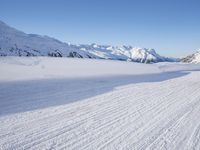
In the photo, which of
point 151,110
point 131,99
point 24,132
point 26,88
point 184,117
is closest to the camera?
point 24,132

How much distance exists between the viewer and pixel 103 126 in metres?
8.30

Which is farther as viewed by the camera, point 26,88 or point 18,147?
point 26,88

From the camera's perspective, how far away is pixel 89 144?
675 cm

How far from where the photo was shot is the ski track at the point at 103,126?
6820 millimetres

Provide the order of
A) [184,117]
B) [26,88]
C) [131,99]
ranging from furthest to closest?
[26,88] < [131,99] < [184,117]

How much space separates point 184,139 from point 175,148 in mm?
831

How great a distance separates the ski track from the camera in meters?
6.82

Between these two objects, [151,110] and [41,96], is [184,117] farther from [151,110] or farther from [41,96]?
[41,96]

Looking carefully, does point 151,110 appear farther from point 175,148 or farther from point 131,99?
point 175,148

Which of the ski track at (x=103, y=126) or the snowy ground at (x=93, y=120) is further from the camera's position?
the snowy ground at (x=93, y=120)

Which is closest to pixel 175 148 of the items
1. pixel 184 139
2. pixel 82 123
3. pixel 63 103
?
pixel 184 139

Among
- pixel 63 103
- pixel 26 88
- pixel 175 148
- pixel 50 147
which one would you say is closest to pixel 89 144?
pixel 50 147

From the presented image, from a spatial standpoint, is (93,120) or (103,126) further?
(93,120)

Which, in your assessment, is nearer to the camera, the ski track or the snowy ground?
the ski track
